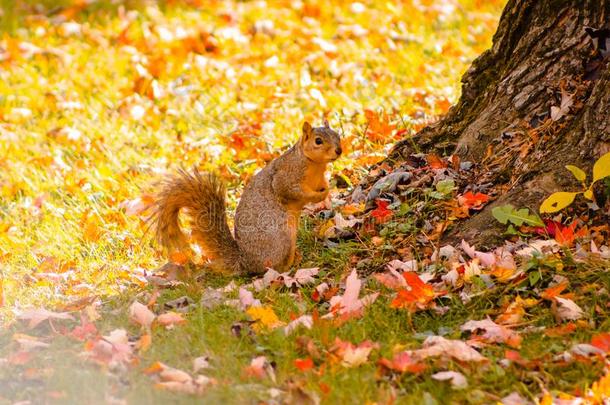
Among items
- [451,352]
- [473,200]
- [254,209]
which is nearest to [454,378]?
[451,352]

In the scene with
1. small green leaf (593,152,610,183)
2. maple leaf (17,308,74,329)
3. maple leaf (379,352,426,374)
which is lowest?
maple leaf (17,308,74,329)

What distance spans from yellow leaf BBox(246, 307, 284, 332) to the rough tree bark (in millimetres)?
938

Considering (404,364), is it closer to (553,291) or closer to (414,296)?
(414,296)

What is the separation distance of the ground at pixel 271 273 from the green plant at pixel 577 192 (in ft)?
0.35

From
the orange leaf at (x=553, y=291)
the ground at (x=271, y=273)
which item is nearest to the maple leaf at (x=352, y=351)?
the ground at (x=271, y=273)

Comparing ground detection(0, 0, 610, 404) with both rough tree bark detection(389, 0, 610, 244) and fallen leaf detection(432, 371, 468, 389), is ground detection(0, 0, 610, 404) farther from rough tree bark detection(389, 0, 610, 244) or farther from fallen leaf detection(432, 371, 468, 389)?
rough tree bark detection(389, 0, 610, 244)

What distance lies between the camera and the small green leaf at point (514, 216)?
353cm

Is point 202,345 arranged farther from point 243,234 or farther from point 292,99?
point 292,99

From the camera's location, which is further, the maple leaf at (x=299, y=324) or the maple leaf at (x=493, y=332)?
the maple leaf at (x=299, y=324)

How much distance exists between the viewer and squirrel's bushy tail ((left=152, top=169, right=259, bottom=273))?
13.0 ft

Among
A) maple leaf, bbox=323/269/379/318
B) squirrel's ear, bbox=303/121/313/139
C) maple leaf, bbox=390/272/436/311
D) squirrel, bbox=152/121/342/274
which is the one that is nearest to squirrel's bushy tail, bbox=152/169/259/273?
squirrel, bbox=152/121/342/274

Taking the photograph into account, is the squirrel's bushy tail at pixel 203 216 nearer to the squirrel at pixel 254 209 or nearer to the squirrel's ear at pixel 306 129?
the squirrel at pixel 254 209

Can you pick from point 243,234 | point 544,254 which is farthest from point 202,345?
point 544,254

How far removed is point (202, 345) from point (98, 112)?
11.7 feet
